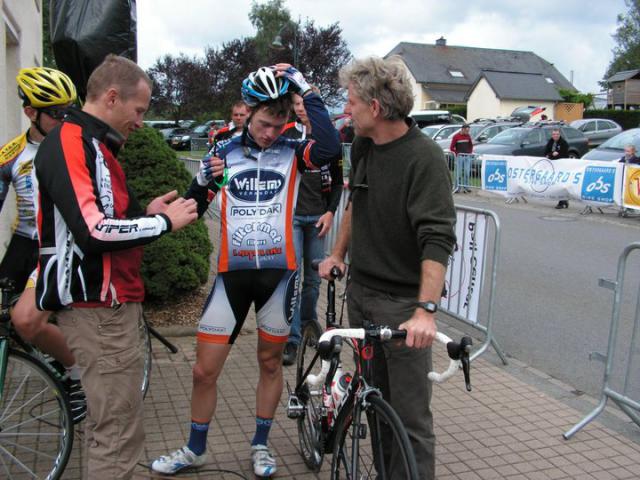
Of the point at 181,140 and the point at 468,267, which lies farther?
the point at 181,140

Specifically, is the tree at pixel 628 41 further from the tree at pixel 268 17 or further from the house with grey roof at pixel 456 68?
the tree at pixel 268 17

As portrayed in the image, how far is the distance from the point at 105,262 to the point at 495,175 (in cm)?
1669

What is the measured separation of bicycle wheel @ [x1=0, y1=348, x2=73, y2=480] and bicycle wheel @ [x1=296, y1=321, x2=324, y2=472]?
4.15 ft

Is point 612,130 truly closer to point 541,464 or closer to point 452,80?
point 541,464

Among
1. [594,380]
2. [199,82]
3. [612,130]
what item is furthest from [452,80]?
[594,380]

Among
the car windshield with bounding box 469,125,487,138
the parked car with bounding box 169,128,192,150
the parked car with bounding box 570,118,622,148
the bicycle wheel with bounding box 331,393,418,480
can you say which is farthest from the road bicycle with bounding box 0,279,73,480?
the parked car with bounding box 169,128,192,150

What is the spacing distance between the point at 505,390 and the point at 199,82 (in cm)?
4437

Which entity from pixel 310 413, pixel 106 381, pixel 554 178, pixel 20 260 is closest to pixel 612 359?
pixel 310 413

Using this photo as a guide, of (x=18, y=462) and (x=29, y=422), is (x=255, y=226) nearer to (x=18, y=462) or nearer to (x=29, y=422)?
(x=29, y=422)

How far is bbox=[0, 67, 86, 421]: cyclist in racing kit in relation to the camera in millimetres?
3746

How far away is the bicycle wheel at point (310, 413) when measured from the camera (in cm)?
379

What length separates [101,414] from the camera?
2.80 meters

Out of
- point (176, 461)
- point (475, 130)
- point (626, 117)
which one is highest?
point (626, 117)

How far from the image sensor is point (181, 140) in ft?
123
